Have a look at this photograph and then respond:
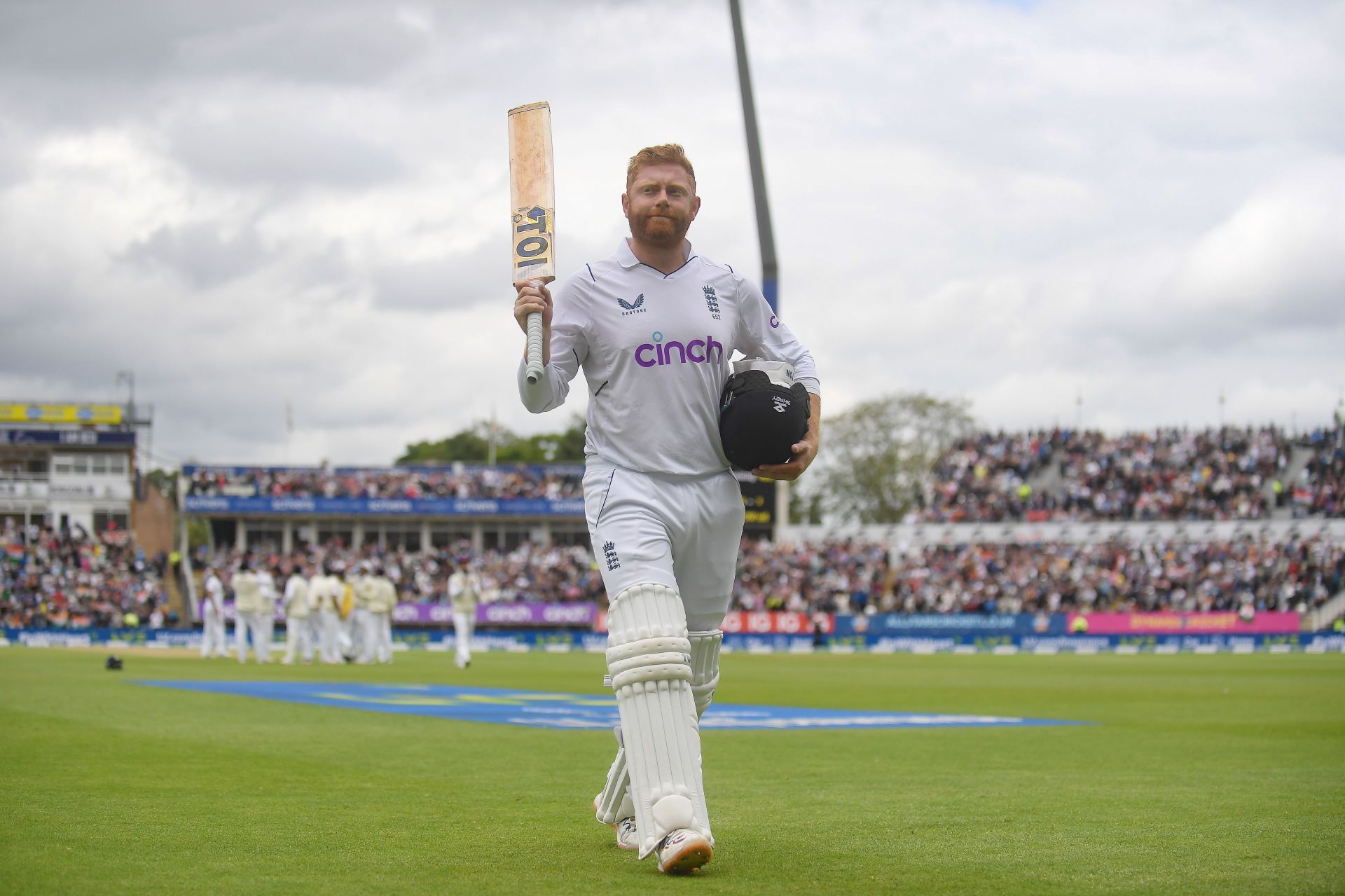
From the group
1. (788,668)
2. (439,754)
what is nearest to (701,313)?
(439,754)

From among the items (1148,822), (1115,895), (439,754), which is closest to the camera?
(1115,895)

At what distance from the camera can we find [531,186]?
6.28 metres

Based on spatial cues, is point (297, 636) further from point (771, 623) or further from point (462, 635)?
point (771, 623)

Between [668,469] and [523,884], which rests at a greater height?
[668,469]

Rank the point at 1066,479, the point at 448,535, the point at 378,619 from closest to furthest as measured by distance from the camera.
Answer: the point at 378,619, the point at 1066,479, the point at 448,535

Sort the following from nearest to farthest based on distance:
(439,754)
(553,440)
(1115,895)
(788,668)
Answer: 1. (1115,895)
2. (439,754)
3. (788,668)
4. (553,440)

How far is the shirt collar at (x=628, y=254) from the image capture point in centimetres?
612

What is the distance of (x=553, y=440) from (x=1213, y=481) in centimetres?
5737

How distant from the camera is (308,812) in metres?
7.01

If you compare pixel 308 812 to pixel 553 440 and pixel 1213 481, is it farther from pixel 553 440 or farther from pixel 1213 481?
pixel 553 440

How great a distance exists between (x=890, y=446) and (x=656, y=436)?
7787 centimetres

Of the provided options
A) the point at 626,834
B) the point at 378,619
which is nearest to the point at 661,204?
the point at 626,834

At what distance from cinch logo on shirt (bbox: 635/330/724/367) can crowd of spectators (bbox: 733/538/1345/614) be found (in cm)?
4379

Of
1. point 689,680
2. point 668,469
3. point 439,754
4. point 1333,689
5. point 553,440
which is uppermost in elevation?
point 553,440
